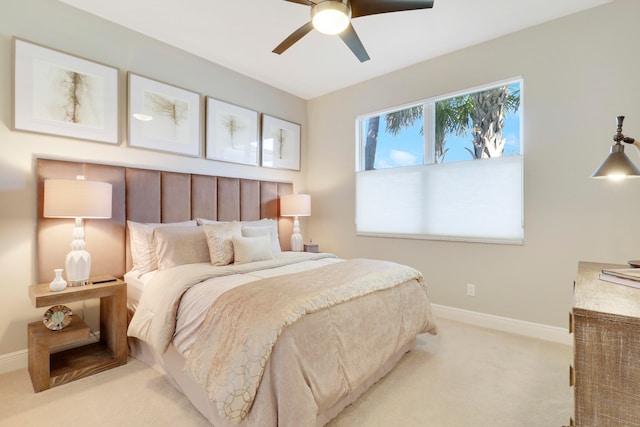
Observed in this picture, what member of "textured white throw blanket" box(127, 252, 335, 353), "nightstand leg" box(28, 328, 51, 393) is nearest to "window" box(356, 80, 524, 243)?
"textured white throw blanket" box(127, 252, 335, 353)

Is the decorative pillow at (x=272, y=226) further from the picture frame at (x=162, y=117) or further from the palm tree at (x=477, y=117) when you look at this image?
the palm tree at (x=477, y=117)

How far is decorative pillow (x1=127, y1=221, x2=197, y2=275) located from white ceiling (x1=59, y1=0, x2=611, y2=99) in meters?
1.88

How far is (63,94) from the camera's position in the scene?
8.04 ft

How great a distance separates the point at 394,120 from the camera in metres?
3.87

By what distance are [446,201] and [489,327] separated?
54.1 inches

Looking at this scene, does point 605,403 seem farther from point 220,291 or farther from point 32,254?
point 32,254

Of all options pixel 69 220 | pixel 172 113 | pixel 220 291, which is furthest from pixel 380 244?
pixel 69 220

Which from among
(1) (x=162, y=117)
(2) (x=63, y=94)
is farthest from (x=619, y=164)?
(2) (x=63, y=94)

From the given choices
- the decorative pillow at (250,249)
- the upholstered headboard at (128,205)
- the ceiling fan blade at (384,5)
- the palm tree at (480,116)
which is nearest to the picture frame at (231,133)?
the upholstered headboard at (128,205)

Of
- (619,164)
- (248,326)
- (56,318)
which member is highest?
(619,164)

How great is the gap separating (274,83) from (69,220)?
2828 mm

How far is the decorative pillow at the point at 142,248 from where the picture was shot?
2.58m

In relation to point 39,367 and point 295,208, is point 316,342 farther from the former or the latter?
point 295,208

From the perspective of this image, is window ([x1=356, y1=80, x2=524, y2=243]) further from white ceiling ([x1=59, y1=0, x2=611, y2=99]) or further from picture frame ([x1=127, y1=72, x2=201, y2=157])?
picture frame ([x1=127, y1=72, x2=201, y2=157])
